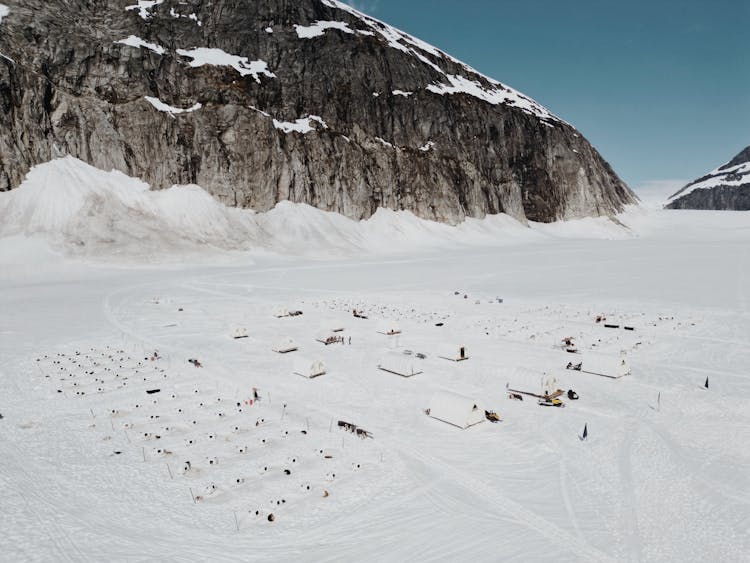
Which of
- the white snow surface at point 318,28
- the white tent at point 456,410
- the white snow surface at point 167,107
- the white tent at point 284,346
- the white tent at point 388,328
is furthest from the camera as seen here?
the white snow surface at point 318,28

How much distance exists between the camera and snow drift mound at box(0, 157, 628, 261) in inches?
2862

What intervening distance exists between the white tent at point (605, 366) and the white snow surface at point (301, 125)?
8998 centimetres

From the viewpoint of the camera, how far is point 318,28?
115 m

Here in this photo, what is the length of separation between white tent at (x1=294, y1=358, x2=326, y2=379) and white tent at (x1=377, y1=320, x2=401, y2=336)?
930 centimetres

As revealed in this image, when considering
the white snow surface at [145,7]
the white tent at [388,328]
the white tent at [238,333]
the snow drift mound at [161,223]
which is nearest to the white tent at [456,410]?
the white tent at [388,328]

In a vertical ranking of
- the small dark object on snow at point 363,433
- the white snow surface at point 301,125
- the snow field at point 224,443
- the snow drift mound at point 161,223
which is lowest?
the snow field at point 224,443

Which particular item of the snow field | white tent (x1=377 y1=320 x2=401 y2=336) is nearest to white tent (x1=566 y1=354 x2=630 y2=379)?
white tent (x1=377 y1=320 x2=401 y2=336)

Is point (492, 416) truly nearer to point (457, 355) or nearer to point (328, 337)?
point (457, 355)

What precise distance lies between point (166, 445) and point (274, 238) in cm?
7417

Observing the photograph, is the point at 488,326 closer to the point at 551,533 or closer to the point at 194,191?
the point at 551,533

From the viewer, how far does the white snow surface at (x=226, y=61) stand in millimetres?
99375

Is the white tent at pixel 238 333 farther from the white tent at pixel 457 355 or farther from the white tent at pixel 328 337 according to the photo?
the white tent at pixel 457 355

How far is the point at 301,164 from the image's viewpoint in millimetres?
100875

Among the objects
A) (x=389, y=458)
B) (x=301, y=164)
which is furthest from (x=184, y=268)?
(x=389, y=458)
